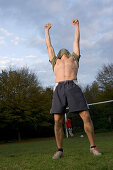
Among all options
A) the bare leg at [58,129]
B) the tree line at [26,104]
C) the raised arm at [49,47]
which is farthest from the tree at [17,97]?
the bare leg at [58,129]

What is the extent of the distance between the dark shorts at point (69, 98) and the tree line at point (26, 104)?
61.7 ft

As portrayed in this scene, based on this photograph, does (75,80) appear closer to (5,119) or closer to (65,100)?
(65,100)

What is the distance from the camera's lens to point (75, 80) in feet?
14.4

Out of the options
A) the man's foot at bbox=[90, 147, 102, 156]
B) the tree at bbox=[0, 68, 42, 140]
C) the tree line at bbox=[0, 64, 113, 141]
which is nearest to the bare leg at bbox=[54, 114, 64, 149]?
the man's foot at bbox=[90, 147, 102, 156]

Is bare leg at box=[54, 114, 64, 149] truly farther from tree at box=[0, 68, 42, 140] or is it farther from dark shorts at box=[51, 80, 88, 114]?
tree at box=[0, 68, 42, 140]

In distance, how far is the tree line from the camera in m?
25.4

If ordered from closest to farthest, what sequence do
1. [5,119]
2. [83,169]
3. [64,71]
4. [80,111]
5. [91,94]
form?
1. [83,169]
2. [80,111]
3. [64,71]
4. [5,119]
5. [91,94]

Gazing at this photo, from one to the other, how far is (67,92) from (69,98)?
0.39 feet

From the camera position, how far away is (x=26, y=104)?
26188 millimetres

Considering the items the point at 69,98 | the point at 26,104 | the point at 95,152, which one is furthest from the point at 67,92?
the point at 26,104

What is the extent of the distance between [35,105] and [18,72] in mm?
4856

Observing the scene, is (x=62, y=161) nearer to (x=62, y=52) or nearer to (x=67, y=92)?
(x=67, y=92)

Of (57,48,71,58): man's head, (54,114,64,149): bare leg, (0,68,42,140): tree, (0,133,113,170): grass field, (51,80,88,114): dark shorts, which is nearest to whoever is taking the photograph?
(0,133,113,170): grass field

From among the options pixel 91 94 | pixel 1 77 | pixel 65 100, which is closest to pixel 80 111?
pixel 65 100
